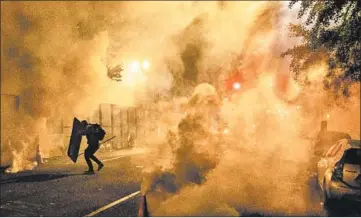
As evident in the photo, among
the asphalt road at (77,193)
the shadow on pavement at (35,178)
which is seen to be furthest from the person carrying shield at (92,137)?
the shadow on pavement at (35,178)

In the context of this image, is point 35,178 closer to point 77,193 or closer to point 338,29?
point 77,193

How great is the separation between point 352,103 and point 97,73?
16.5m

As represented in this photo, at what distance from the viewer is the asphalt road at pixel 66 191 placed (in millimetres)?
6340

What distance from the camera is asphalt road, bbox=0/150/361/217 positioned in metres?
6.38

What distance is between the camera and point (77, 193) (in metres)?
7.73

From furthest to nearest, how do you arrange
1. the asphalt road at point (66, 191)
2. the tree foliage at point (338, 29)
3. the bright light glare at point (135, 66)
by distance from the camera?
the bright light glare at point (135, 66), the tree foliage at point (338, 29), the asphalt road at point (66, 191)

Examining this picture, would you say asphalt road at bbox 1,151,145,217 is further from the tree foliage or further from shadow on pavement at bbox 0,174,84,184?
the tree foliage

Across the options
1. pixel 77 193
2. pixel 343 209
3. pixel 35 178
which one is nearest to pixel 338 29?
pixel 343 209

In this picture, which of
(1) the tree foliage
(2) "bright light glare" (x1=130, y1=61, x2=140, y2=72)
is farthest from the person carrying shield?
(2) "bright light glare" (x1=130, y1=61, x2=140, y2=72)

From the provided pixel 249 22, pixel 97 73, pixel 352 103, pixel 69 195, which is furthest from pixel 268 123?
pixel 69 195

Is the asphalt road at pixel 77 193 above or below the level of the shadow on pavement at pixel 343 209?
above

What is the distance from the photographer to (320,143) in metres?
12.5

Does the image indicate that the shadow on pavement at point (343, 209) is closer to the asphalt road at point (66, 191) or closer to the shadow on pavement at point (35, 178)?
the asphalt road at point (66, 191)

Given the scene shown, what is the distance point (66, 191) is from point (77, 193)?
1.14 ft
